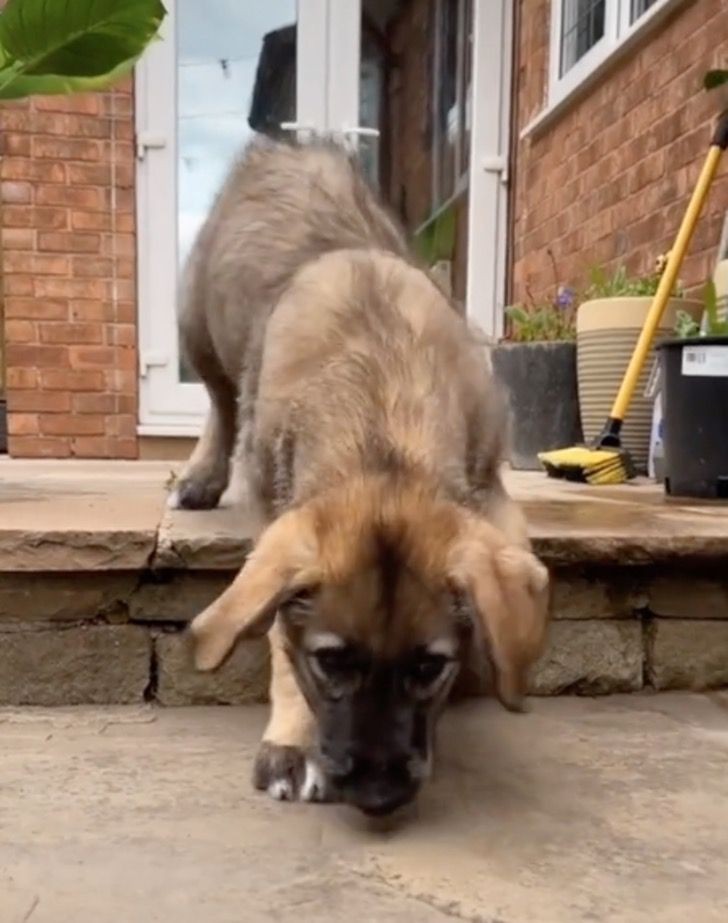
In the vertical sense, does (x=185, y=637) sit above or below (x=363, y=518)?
below

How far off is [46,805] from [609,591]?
108 centimetres

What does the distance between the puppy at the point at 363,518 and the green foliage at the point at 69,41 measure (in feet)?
1.78

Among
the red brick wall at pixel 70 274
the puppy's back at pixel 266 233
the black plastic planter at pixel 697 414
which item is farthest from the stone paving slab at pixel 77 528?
the red brick wall at pixel 70 274

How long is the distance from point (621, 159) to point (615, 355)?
95 cm

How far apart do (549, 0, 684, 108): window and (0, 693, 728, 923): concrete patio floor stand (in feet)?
9.89

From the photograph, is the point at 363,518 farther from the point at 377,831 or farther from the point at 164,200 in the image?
the point at 164,200

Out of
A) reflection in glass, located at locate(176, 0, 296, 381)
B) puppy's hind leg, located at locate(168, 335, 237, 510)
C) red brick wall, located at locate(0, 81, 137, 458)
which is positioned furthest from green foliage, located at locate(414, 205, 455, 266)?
puppy's hind leg, located at locate(168, 335, 237, 510)

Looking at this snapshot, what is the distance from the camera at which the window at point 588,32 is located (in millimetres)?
4277

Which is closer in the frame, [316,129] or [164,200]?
[316,129]

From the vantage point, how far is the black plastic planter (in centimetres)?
278

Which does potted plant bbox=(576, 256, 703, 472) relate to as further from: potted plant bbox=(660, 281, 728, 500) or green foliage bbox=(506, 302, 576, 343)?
potted plant bbox=(660, 281, 728, 500)

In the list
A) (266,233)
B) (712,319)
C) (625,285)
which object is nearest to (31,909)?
(266,233)

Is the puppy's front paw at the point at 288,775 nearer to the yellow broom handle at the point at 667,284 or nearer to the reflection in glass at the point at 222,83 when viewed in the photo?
the yellow broom handle at the point at 667,284

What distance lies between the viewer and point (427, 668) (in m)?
1.37
